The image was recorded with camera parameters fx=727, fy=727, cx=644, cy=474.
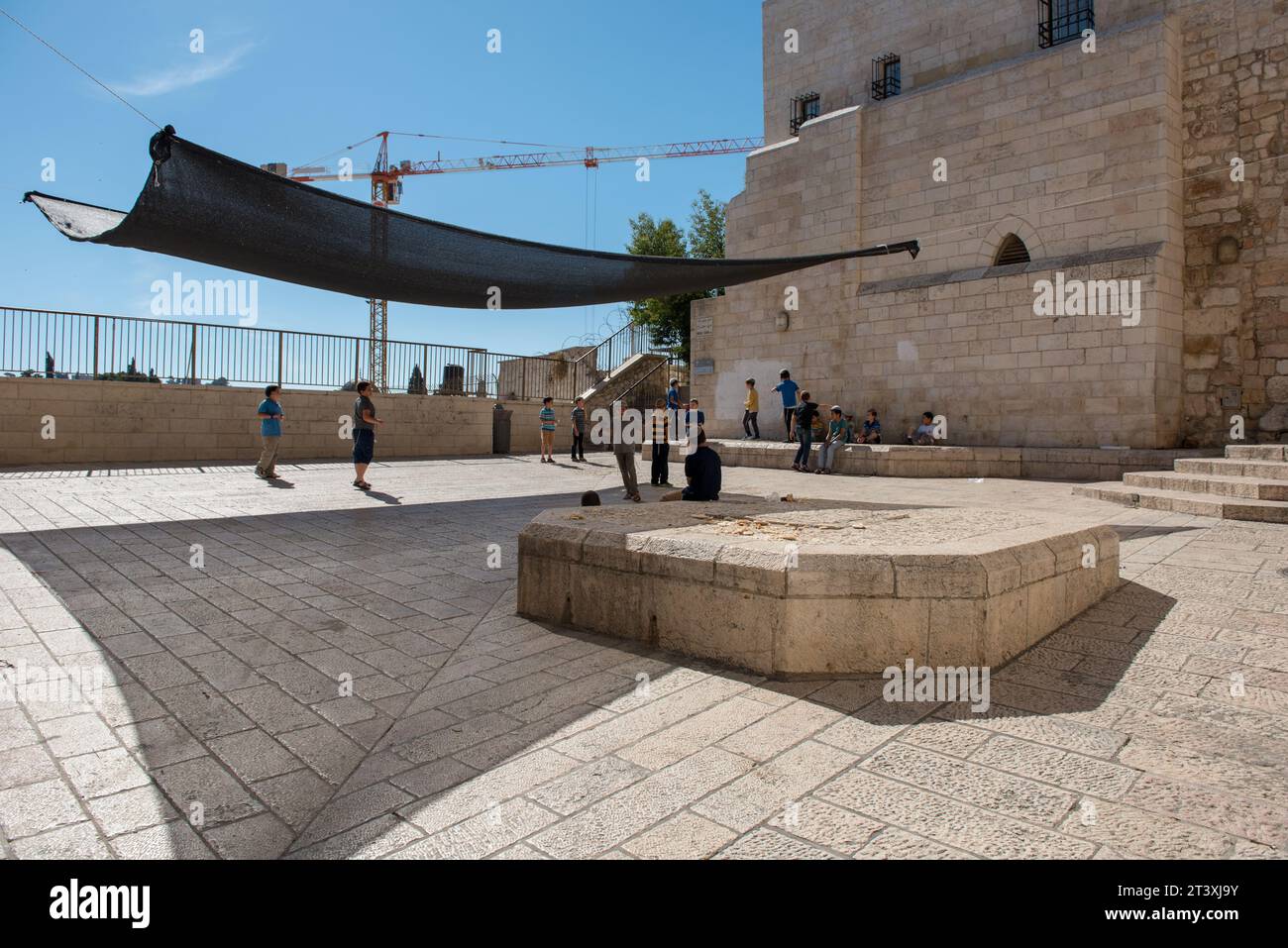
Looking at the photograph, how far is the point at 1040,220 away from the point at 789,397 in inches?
206

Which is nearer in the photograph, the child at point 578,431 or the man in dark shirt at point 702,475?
the man in dark shirt at point 702,475

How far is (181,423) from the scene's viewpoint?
13609mm

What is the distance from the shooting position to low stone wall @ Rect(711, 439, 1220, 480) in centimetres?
1050

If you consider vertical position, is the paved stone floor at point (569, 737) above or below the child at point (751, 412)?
below

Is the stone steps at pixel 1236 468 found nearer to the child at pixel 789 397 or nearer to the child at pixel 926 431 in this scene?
the child at pixel 926 431

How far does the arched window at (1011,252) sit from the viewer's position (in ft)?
41.2

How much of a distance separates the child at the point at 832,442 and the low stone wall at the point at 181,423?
29.2 ft

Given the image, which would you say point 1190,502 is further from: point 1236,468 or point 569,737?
point 569,737

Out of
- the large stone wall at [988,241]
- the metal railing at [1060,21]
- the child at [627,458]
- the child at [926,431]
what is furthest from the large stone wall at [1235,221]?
the child at [627,458]

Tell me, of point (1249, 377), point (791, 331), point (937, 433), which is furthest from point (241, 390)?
point (1249, 377)

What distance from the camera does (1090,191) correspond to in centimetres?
1155

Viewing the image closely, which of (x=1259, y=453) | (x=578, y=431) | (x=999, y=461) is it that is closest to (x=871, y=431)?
(x=999, y=461)
